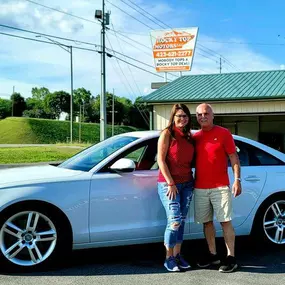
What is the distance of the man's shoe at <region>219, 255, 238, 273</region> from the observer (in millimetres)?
4340

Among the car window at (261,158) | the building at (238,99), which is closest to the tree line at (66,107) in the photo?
the building at (238,99)

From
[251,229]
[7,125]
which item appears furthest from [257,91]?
[7,125]

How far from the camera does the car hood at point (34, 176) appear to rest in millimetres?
4316

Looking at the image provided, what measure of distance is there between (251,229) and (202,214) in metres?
1.00

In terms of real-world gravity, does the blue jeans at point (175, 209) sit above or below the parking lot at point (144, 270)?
above

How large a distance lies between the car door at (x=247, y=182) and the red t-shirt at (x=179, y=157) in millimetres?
884

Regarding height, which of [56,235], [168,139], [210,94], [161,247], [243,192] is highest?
[210,94]

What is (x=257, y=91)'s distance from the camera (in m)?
15.3

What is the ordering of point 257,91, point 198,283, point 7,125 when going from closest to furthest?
point 198,283, point 257,91, point 7,125

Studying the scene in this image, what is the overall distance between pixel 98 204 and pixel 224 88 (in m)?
12.9

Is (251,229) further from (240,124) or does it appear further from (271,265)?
(240,124)

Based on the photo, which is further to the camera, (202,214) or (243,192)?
(243,192)

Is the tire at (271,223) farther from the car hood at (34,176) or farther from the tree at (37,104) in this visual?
the tree at (37,104)

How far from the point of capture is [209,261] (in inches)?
180
